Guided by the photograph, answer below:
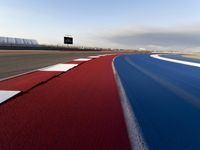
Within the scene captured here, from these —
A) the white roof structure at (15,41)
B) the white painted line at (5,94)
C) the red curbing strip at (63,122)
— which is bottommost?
the white roof structure at (15,41)

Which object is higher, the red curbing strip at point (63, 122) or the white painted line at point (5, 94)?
the red curbing strip at point (63, 122)

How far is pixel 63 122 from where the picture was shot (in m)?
4.38

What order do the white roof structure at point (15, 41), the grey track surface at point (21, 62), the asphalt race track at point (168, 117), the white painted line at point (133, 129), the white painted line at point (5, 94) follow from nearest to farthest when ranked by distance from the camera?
the white painted line at point (133, 129) → the asphalt race track at point (168, 117) → the white painted line at point (5, 94) → the grey track surface at point (21, 62) → the white roof structure at point (15, 41)

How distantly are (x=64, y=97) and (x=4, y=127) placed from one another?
8.31 feet

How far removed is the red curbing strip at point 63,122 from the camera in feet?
11.3

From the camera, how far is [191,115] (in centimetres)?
502

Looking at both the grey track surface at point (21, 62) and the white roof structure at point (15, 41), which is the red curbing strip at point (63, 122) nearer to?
the grey track surface at point (21, 62)

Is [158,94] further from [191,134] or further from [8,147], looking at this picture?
[8,147]

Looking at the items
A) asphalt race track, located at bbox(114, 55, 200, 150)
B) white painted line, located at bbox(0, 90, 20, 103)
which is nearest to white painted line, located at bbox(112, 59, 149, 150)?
asphalt race track, located at bbox(114, 55, 200, 150)

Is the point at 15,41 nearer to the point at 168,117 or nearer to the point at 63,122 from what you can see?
the point at 63,122

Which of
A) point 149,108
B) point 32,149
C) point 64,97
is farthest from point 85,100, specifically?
point 32,149

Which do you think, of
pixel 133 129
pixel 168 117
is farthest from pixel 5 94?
pixel 168 117

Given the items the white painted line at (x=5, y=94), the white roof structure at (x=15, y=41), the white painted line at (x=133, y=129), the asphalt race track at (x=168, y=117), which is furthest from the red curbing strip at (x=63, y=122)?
the white roof structure at (x=15, y=41)

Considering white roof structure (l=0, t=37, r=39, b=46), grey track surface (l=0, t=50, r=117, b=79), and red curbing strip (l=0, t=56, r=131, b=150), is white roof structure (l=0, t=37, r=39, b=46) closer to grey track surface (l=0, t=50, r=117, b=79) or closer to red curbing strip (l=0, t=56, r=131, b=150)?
grey track surface (l=0, t=50, r=117, b=79)
